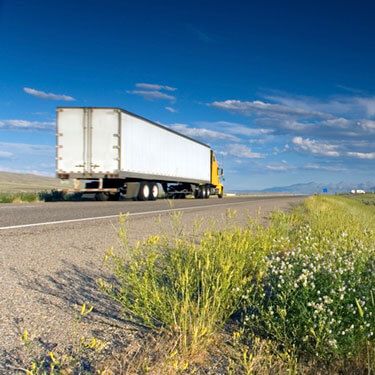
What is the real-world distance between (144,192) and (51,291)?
1977cm

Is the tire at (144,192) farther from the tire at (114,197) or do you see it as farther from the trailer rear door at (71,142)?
the trailer rear door at (71,142)

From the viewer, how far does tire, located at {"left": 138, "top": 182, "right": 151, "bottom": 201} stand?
2377 centimetres

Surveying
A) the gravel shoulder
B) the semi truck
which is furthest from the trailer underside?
the gravel shoulder

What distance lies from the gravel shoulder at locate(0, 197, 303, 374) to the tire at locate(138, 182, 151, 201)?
15.7 metres

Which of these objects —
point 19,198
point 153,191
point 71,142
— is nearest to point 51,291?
point 71,142

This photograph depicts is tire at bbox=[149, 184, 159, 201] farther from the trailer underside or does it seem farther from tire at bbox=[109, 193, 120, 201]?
tire at bbox=[109, 193, 120, 201]

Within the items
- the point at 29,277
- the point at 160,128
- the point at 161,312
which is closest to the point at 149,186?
the point at 160,128

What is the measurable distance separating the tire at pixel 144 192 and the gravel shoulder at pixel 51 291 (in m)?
15.7

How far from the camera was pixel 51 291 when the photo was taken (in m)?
4.33

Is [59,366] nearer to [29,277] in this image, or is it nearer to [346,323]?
[346,323]

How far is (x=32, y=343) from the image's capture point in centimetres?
303

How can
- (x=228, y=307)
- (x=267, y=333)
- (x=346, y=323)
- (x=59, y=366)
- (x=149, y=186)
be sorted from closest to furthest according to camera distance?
(x=59, y=366), (x=346, y=323), (x=267, y=333), (x=228, y=307), (x=149, y=186)

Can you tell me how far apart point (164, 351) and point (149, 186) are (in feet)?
73.0

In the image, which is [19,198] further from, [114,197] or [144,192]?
[144,192]
